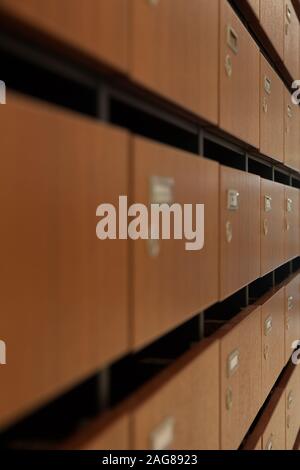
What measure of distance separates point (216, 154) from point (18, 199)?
3.69 feet

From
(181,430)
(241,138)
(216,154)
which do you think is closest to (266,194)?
(216,154)

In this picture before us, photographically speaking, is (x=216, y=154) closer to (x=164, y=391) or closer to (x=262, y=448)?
(x=262, y=448)

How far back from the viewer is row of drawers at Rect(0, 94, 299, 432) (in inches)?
19.8

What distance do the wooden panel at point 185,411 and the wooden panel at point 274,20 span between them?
936mm

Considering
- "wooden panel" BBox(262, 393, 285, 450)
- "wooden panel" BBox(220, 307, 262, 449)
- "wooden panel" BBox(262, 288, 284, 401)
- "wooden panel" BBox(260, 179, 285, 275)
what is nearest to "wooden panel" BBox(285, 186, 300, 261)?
"wooden panel" BBox(260, 179, 285, 275)

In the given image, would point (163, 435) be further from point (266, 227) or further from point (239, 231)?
point (266, 227)

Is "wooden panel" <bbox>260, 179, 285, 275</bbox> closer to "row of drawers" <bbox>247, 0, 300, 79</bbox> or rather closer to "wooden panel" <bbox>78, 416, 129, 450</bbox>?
"row of drawers" <bbox>247, 0, 300, 79</bbox>

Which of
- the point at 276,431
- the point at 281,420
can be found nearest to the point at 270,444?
the point at 276,431

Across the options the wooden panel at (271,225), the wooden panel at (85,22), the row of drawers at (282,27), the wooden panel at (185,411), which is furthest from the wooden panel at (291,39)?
the wooden panel at (85,22)

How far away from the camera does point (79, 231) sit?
22.6 inches

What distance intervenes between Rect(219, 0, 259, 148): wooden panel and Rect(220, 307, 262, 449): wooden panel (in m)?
0.42

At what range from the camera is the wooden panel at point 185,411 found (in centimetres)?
75

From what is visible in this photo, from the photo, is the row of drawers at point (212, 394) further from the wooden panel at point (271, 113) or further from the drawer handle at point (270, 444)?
the wooden panel at point (271, 113)

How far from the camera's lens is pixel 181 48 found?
0.88 metres
